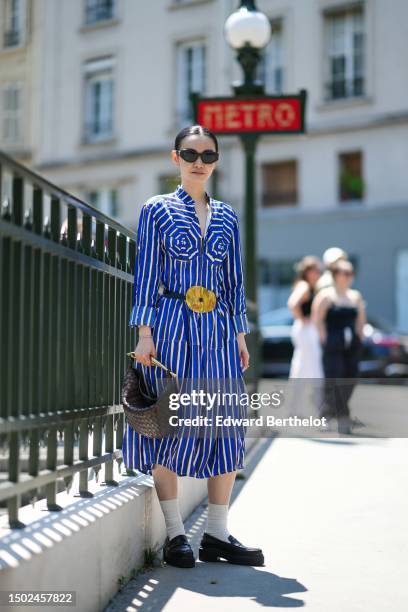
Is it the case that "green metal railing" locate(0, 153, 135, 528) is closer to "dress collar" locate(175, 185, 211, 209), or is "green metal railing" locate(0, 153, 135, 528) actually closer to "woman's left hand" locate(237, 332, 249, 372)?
"dress collar" locate(175, 185, 211, 209)

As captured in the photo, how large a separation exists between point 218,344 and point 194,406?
0.28m

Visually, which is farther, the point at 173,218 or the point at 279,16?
the point at 279,16

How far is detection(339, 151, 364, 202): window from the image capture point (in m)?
25.5

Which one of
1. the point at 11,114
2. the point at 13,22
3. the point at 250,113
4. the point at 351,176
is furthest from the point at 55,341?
the point at 13,22

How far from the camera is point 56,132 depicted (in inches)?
1218

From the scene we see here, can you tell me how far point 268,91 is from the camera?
2741 cm

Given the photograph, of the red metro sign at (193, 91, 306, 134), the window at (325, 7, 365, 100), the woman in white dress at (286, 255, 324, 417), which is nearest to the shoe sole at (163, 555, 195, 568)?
the red metro sign at (193, 91, 306, 134)

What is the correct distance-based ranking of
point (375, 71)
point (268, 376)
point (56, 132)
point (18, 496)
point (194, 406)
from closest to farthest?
point (18, 496) < point (194, 406) < point (268, 376) < point (375, 71) < point (56, 132)

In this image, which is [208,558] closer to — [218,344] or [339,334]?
[218,344]

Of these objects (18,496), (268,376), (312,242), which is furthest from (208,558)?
(312,242)

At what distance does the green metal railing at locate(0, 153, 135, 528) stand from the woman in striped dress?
0.17 meters

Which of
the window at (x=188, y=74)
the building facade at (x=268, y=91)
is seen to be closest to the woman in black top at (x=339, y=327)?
the building facade at (x=268, y=91)

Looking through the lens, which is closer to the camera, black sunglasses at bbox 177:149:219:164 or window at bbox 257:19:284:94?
black sunglasses at bbox 177:149:219:164

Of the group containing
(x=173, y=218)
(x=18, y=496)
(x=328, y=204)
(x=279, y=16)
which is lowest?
(x=18, y=496)
